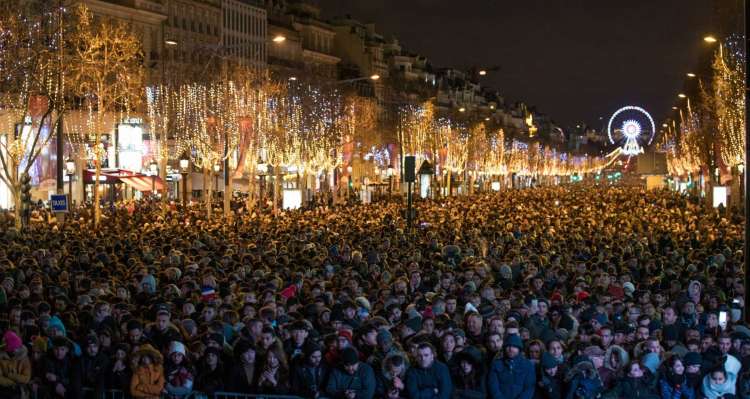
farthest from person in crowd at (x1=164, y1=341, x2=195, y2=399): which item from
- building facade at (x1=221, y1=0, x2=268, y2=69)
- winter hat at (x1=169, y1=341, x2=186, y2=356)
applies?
building facade at (x1=221, y1=0, x2=268, y2=69)

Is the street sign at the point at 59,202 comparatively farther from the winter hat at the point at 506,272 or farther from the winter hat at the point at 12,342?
the winter hat at the point at 12,342

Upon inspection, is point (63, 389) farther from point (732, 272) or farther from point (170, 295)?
point (732, 272)

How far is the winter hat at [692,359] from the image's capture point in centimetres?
1070

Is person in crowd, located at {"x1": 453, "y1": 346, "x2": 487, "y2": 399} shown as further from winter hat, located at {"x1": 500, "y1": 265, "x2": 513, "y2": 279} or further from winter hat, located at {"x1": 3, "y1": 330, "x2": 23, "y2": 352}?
winter hat, located at {"x1": 500, "y1": 265, "x2": 513, "y2": 279}

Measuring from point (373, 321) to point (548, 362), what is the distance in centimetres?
240

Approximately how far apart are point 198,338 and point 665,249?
52.7 feet

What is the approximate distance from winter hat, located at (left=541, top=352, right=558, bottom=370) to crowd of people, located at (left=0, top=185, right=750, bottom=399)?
0.06ft

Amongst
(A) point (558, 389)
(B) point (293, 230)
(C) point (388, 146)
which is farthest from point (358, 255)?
(C) point (388, 146)

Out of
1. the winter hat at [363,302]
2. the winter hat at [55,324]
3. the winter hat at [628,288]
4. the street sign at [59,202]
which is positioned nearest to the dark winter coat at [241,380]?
the winter hat at [55,324]

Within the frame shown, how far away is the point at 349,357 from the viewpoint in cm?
1041

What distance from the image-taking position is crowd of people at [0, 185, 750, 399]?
34.8 feet

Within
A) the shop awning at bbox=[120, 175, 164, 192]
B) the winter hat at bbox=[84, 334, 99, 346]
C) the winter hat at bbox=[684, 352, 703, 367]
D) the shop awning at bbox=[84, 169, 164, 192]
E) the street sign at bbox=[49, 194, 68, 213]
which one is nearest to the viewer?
the winter hat at bbox=[684, 352, 703, 367]

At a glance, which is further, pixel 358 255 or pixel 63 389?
pixel 358 255

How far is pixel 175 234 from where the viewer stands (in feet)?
98.1
